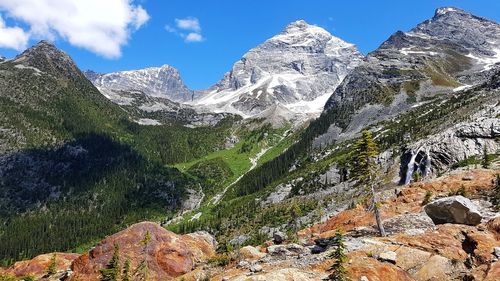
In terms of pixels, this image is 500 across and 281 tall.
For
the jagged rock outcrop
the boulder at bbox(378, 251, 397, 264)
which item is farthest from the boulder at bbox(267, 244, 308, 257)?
the jagged rock outcrop

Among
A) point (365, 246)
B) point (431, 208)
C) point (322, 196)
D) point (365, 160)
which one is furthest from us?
point (322, 196)

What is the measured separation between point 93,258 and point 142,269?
10.1m

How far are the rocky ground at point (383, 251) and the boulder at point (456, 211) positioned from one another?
88 mm

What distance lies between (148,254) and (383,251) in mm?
33082

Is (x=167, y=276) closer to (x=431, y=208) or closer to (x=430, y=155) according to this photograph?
(x=431, y=208)

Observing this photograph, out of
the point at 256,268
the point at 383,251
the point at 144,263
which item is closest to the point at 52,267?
the point at 144,263

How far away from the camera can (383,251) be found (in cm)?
4066

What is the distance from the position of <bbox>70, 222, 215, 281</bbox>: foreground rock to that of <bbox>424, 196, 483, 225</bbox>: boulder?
3230cm

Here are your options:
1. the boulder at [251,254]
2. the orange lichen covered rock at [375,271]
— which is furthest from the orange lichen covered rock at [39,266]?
the orange lichen covered rock at [375,271]

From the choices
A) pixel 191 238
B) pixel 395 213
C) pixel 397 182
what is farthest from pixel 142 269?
pixel 397 182

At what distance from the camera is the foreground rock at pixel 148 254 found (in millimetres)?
58781

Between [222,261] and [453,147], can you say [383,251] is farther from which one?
[453,147]

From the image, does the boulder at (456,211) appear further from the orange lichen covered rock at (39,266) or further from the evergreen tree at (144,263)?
the orange lichen covered rock at (39,266)

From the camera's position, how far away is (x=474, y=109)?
18525cm
